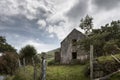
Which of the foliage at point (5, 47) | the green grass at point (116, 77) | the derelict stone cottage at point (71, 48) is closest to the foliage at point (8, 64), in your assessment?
the derelict stone cottage at point (71, 48)

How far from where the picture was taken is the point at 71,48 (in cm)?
3972

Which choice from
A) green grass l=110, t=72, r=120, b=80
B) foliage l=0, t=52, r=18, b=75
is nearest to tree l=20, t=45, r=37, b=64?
foliage l=0, t=52, r=18, b=75

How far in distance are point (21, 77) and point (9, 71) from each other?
34.6 ft

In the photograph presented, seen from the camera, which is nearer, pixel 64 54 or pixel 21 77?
pixel 21 77

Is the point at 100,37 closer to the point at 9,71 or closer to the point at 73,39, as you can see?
the point at 73,39

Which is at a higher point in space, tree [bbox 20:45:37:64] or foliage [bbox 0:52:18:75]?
tree [bbox 20:45:37:64]

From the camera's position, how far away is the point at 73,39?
39.6 metres

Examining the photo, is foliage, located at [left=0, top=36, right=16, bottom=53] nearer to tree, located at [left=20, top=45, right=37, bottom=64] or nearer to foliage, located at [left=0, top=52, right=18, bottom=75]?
tree, located at [left=20, top=45, right=37, bottom=64]

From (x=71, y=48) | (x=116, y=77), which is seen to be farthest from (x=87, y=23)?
(x=116, y=77)

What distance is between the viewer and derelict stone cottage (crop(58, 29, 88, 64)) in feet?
126

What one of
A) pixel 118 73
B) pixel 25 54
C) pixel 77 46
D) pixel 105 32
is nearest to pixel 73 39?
pixel 77 46

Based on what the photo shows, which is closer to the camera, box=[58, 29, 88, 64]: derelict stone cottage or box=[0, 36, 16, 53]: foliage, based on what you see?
box=[58, 29, 88, 64]: derelict stone cottage

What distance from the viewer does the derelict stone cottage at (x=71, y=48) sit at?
1517 inches

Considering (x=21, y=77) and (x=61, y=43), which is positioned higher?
(x=61, y=43)
